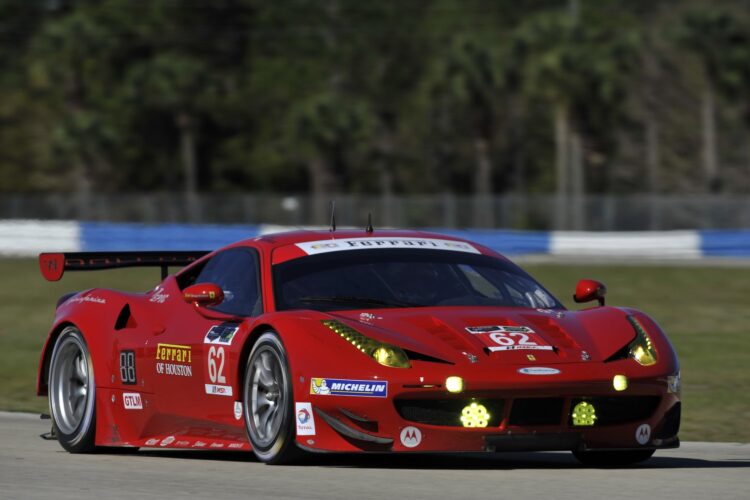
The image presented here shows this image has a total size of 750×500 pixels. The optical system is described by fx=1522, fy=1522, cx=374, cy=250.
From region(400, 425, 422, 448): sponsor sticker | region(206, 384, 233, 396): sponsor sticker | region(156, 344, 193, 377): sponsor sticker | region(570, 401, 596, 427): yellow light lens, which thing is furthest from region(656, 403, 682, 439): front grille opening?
region(156, 344, 193, 377): sponsor sticker

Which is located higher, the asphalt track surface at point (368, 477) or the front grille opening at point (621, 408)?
the front grille opening at point (621, 408)

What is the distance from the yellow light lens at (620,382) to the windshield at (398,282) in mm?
927

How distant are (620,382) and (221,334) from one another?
187cm

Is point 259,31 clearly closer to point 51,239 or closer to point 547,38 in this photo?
point 547,38

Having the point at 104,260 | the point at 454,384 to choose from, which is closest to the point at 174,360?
the point at 104,260

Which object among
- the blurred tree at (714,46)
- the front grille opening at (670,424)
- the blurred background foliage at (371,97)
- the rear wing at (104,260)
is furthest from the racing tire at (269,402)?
the blurred tree at (714,46)

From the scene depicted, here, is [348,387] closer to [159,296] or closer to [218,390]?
[218,390]

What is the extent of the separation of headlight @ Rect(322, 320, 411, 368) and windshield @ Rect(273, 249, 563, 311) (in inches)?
20.4

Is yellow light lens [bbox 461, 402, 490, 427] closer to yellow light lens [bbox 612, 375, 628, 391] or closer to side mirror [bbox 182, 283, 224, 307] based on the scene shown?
yellow light lens [bbox 612, 375, 628, 391]

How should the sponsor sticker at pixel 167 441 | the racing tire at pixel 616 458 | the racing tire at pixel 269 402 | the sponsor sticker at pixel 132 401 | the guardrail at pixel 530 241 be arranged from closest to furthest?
the racing tire at pixel 269 402 → the racing tire at pixel 616 458 → the sponsor sticker at pixel 167 441 → the sponsor sticker at pixel 132 401 → the guardrail at pixel 530 241

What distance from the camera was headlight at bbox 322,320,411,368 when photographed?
6254 mm

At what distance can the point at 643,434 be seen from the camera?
656 centimetres

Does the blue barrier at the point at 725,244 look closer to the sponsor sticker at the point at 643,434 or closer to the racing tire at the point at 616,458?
the racing tire at the point at 616,458

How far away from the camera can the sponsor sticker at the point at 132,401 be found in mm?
7688
